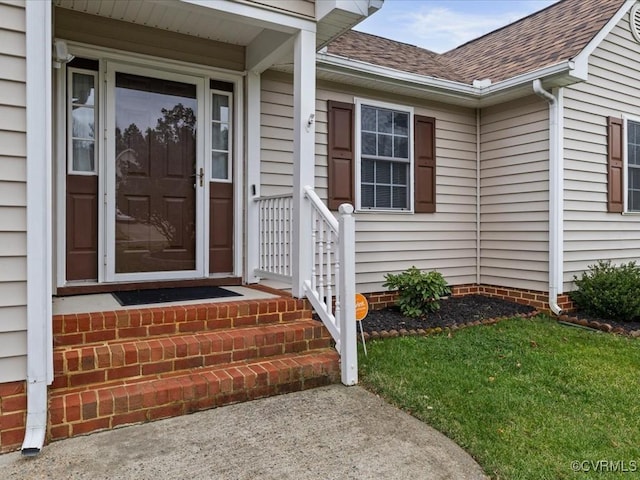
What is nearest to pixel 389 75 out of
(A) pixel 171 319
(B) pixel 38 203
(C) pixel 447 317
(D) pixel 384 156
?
(D) pixel 384 156

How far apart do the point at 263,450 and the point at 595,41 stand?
227 inches

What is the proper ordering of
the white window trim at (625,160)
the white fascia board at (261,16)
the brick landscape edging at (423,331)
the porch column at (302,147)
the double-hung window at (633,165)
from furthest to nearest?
the double-hung window at (633,165) < the white window trim at (625,160) < the brick landscape edging at (423,331) < the porch column at (302,147) < the white fascia board at (261,16)

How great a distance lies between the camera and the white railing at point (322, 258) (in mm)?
3195

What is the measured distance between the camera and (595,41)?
529cm

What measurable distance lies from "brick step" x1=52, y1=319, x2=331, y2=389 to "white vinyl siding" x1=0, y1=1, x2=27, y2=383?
10.7 inches

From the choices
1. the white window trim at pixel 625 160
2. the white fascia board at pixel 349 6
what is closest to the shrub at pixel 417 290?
the white fascia board at pixel 349 6

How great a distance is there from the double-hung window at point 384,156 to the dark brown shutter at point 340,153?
12 cm

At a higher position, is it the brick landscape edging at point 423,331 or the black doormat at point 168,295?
the black doormat at point 168,295

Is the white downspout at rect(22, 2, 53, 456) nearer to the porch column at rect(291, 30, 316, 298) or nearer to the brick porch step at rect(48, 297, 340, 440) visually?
the brick porch step at rect(48, 297, 340, 440)

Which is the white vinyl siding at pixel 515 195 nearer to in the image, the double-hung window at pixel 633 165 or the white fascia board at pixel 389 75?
the white fascia board at pixel 389 75

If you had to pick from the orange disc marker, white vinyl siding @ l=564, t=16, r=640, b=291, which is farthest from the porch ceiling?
white vinyl siding @ l=564, t=16, r=640, b=291

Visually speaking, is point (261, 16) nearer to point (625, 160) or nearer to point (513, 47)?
point (513, 47)

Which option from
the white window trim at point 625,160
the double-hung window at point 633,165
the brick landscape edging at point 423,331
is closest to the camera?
the brick landscape edging at point 423,331

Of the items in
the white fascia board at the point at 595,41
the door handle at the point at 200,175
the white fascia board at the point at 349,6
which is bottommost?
the door handle at the point at 200,175
